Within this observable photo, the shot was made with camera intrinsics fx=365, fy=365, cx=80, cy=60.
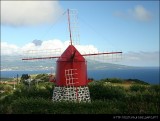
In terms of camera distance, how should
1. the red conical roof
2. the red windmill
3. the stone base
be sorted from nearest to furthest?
the red windmill
the red conical roof
the stone base

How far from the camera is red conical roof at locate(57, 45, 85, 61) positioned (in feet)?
128

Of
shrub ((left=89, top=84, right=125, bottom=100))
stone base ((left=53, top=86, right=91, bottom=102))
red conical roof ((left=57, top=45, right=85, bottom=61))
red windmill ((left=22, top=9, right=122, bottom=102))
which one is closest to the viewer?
red windmill ((left=22, top=9, right=122, bottom=102))

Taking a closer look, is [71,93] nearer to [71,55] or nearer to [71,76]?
[71,76]

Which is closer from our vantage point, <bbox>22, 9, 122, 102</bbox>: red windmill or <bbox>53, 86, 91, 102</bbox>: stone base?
<bbox>22, 9, 122, 102</bbox>: red windmill

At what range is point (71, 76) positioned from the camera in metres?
38.7

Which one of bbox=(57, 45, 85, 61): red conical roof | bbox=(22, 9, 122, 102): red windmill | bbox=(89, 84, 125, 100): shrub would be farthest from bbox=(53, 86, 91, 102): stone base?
bbox=(89, 84, 125, 100): shrub

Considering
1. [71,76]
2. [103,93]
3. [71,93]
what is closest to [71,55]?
[71,76]

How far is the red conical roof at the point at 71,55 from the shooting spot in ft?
128

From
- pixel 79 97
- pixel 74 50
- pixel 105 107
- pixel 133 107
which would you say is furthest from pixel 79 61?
pixel 133 107

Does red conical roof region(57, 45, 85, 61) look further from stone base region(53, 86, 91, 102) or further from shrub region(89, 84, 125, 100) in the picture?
shrub region(89, 84, 125, 100)

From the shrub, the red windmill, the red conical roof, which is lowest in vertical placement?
the shrub

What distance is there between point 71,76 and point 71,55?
2.28 m

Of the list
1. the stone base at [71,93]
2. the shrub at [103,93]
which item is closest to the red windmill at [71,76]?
the stone base at [71,93]

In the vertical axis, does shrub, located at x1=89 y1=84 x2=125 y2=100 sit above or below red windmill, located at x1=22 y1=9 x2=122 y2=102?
below
